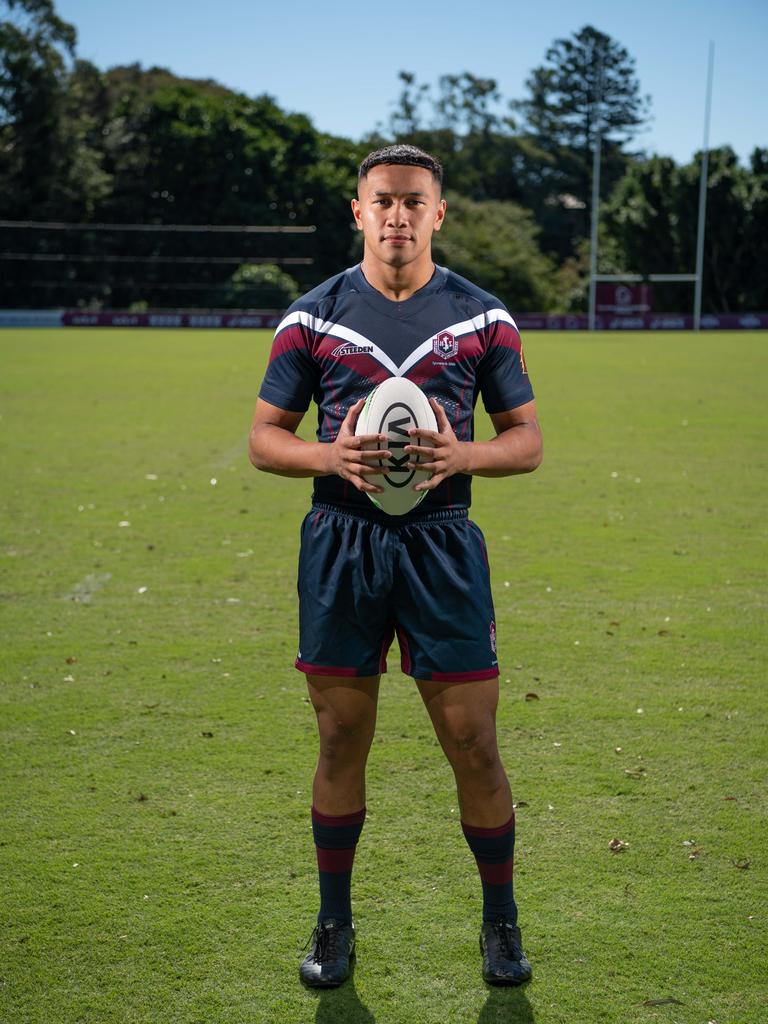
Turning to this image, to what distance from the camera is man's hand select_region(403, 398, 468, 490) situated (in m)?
2.77

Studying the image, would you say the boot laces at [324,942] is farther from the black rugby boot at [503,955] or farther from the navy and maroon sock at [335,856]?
the black rugby boot at [503,955]

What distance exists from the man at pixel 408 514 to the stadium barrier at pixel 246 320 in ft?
149

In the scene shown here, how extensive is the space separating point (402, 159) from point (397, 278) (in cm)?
32

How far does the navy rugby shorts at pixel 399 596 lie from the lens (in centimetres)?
298

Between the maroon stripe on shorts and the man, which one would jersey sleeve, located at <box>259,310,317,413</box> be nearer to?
the man

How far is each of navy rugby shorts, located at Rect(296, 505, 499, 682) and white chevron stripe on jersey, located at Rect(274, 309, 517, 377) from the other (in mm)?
417

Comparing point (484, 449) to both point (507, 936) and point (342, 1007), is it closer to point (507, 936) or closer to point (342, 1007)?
point (507, 936)

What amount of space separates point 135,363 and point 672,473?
1708cm

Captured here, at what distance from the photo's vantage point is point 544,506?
982 centimetres

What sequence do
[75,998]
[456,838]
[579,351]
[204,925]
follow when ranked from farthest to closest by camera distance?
[579,351] < [456,838] < [204,925] < [75,998]

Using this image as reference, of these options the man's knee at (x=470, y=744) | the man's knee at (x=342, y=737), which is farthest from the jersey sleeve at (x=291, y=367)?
the man's knee at (x=470, y=744)

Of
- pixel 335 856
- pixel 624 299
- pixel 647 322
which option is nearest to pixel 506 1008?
pixel 335 856

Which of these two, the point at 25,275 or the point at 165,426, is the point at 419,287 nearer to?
the point at 165,426

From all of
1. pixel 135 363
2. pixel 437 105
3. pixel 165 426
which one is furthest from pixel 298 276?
pixel 165 426
